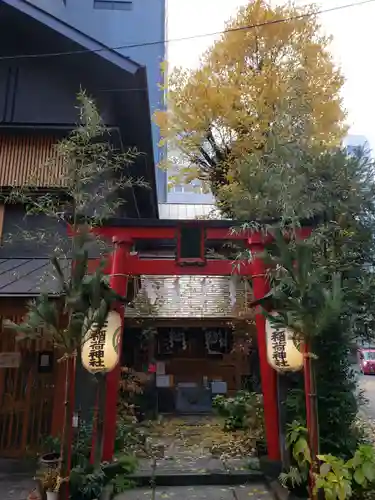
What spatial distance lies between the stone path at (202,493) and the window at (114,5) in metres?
29.8

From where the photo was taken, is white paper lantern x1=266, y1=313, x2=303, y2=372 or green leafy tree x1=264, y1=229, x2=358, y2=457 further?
white paper lantern x1=266, y1=313, x2=303, y2=372

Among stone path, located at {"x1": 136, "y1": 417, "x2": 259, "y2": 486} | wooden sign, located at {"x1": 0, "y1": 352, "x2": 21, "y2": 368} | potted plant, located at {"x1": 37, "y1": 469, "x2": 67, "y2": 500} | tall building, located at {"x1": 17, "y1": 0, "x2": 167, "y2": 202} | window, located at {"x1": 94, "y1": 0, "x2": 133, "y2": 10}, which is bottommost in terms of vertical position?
stone path, located at {"x1": 136, "y1": 417, "x2": 259, "y2": 486}

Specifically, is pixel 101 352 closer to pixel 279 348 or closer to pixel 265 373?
pixel 279 348

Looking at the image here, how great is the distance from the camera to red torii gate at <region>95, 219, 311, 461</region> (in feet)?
23.4

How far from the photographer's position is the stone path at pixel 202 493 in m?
6.86

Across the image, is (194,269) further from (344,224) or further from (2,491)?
(2,491)

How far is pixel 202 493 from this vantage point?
724cm

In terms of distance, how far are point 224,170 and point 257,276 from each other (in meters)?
8.25

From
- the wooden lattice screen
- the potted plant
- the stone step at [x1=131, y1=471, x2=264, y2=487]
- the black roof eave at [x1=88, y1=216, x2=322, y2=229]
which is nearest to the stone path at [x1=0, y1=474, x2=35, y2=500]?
the wooden lattice screen

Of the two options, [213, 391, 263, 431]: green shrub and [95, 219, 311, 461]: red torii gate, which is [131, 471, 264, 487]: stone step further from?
[213, 391, 263, 431]: green shrub

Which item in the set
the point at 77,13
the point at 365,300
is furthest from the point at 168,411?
the point at 77,13

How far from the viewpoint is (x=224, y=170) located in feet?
49.6

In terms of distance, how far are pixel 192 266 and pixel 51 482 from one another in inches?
158

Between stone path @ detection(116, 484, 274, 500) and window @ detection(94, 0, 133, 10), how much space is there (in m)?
29.8
